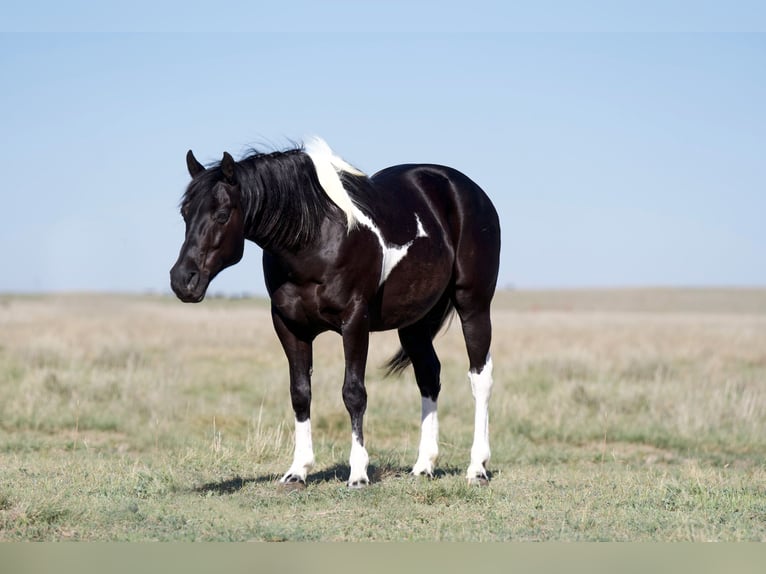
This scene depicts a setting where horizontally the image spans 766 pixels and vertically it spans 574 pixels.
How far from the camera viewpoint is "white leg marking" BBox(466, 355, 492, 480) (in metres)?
8.41

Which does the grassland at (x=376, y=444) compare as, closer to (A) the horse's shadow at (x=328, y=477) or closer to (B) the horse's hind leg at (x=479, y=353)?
(A) the horse's shadow at (x=328, y=477)

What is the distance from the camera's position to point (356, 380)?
24.6 ft

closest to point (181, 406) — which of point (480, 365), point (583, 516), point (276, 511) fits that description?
point (480, 365)

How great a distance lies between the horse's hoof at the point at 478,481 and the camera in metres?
8.12

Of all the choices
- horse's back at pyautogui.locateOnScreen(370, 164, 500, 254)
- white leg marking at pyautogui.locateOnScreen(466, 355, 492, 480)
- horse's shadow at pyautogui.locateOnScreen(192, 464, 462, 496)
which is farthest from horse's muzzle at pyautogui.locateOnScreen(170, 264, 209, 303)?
white leg marking at pyautogui.locateOnScreen(466, 355, 492, 480)

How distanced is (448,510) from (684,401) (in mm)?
10007

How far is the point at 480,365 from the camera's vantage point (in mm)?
8805

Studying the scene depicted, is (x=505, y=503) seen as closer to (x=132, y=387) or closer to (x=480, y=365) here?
(x=480, y=365)

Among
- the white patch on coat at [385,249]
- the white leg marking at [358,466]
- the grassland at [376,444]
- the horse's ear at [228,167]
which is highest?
the horse's ear at [228,167]

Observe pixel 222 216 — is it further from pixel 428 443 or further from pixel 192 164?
pixel 428 443

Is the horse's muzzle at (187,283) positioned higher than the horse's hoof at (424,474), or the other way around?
the horse's muzzle at (187,283)

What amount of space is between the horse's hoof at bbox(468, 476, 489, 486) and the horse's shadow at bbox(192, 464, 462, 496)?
364 mm

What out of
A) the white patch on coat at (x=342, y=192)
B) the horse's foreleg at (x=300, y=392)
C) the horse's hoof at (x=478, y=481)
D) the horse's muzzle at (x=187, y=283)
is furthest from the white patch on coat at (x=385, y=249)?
the horse's hoof at (x=478, y=481)

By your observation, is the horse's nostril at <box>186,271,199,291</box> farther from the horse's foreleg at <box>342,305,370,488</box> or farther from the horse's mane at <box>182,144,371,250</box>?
the horse's foreleg at <box>342,305,370,488</box>
